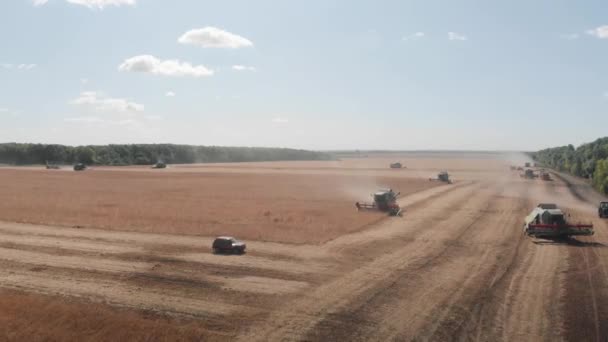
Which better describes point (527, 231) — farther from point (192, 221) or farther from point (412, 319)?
point (192, 221)

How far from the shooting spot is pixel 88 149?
199000mm

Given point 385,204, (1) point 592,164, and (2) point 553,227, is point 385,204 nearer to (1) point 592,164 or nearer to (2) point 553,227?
(2) point 553,227

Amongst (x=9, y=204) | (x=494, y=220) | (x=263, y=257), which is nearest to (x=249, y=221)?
(x=263, y=257)

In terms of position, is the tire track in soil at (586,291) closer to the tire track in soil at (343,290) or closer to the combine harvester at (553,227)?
the combine harvester at (553,227)

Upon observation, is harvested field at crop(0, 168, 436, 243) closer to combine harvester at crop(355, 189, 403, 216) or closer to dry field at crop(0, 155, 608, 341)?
dry field at crop(0, 155, 608, 341)

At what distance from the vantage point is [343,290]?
25.6 m

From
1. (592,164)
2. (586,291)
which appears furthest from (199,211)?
(592,164)

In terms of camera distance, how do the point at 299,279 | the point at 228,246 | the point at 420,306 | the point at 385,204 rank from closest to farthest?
the point at 420,306, the point at 299,279, the point at 228,246, the point at 385,204

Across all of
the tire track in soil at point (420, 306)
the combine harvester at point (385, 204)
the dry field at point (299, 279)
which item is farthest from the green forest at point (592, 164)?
the tire track in soil at point (420, 306)

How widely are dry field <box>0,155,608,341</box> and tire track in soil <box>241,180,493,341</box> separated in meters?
0.09

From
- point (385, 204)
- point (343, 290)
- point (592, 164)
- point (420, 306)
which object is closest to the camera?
point (420, 306)

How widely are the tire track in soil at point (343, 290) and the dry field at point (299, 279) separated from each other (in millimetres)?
93

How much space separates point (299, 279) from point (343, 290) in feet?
10.1

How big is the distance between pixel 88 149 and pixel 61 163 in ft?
37.7
